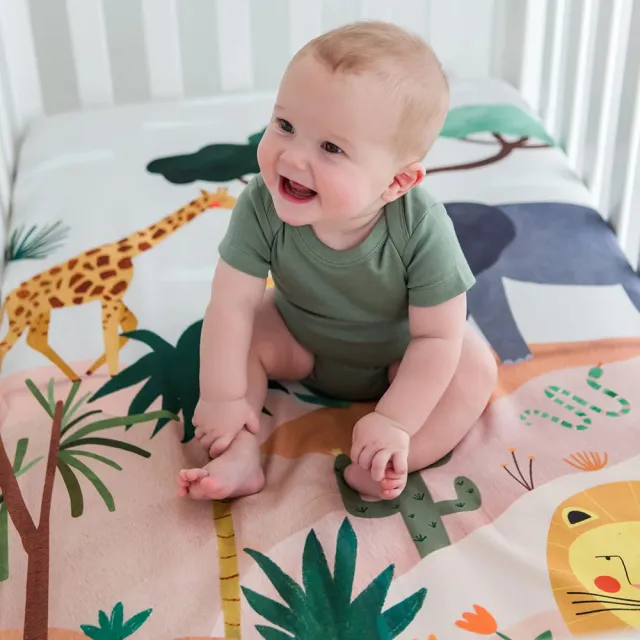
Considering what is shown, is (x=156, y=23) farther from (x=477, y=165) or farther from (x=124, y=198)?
(x=477, y=165)

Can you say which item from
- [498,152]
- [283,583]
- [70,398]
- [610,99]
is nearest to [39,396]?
[70,398]

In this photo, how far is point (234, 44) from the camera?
1519 mm

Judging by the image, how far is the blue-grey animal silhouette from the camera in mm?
989

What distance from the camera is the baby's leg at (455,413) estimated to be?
0.79 m

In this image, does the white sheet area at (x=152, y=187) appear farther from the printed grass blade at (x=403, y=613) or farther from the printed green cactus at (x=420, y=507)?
the printed grass blade at (x=403, y=613)

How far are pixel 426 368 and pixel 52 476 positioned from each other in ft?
1.17

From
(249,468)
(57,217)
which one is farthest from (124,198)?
(249,468)

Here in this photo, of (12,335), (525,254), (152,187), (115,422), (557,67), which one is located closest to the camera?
(115,422)

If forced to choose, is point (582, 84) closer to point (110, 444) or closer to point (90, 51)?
point (90, 51)

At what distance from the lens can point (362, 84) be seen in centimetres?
64

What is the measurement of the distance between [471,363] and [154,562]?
0.34 m

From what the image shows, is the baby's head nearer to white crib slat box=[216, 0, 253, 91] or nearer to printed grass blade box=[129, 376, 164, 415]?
printed grass blade box=[129, 376, 164, 415]

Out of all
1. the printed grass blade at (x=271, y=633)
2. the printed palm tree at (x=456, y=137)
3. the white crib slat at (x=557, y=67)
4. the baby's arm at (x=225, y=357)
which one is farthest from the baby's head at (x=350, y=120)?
the white crib slat at (x=557, y=67)

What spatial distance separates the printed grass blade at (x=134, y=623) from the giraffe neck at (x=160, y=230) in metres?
0.53
